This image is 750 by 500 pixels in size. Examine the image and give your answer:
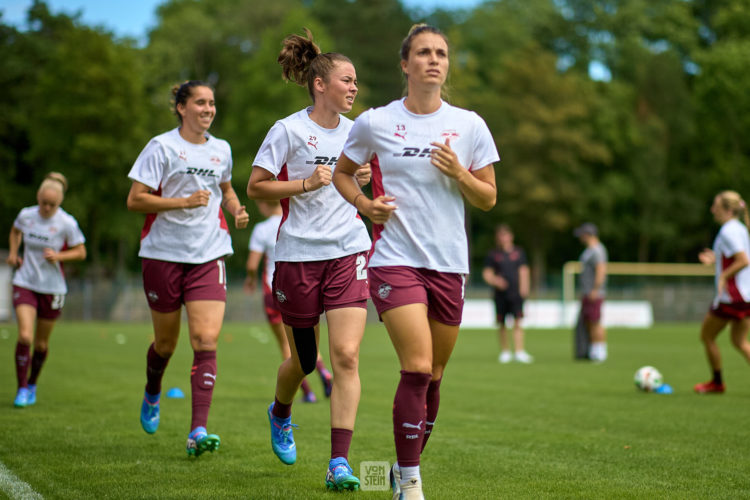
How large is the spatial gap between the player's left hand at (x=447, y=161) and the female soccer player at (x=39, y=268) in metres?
6.04

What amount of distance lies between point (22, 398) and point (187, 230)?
3788mm

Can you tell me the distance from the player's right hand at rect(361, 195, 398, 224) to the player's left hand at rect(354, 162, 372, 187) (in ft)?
1.40

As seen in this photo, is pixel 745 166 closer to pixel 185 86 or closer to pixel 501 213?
pixel 501 213

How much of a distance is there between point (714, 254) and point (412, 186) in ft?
25.1

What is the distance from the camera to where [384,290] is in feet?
16.4

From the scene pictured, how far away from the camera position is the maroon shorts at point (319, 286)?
581 centimetres

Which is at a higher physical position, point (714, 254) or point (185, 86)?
point (185, 86)

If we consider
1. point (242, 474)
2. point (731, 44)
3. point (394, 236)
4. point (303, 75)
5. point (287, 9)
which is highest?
point (287, 9)

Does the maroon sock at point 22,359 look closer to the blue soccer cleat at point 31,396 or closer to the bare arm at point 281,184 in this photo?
the blue soccer cleat at point 31,396

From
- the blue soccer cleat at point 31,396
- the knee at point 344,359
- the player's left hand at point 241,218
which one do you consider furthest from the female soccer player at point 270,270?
the knee at point 344,359

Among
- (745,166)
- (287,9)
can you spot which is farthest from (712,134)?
(287,9)

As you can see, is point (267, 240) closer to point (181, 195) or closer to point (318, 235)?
point (181, 195)

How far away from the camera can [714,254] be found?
456 inches

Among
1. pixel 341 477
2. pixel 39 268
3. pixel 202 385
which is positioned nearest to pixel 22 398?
pixel 39 268
